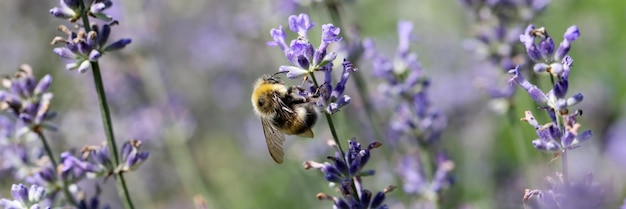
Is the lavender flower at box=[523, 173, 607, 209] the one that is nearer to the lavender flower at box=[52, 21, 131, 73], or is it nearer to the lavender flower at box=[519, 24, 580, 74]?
the lavender flower at box=[519, 24, 580, 74]

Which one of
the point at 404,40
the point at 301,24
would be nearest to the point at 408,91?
the point at 404,40

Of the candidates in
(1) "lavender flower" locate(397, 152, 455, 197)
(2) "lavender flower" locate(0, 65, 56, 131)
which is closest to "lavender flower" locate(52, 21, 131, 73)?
(2) "lavender flower" locate(0, 65, 56, 131)

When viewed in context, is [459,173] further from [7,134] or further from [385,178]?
[7,134]

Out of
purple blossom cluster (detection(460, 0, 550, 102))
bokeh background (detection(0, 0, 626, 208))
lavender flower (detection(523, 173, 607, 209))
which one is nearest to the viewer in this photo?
lavender flower (detection(523, 173, 607, 209))

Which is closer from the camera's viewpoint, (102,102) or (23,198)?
(23,198)

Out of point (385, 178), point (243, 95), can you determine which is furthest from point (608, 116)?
point (243, 95)

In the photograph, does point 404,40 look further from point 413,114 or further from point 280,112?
point 280,112
